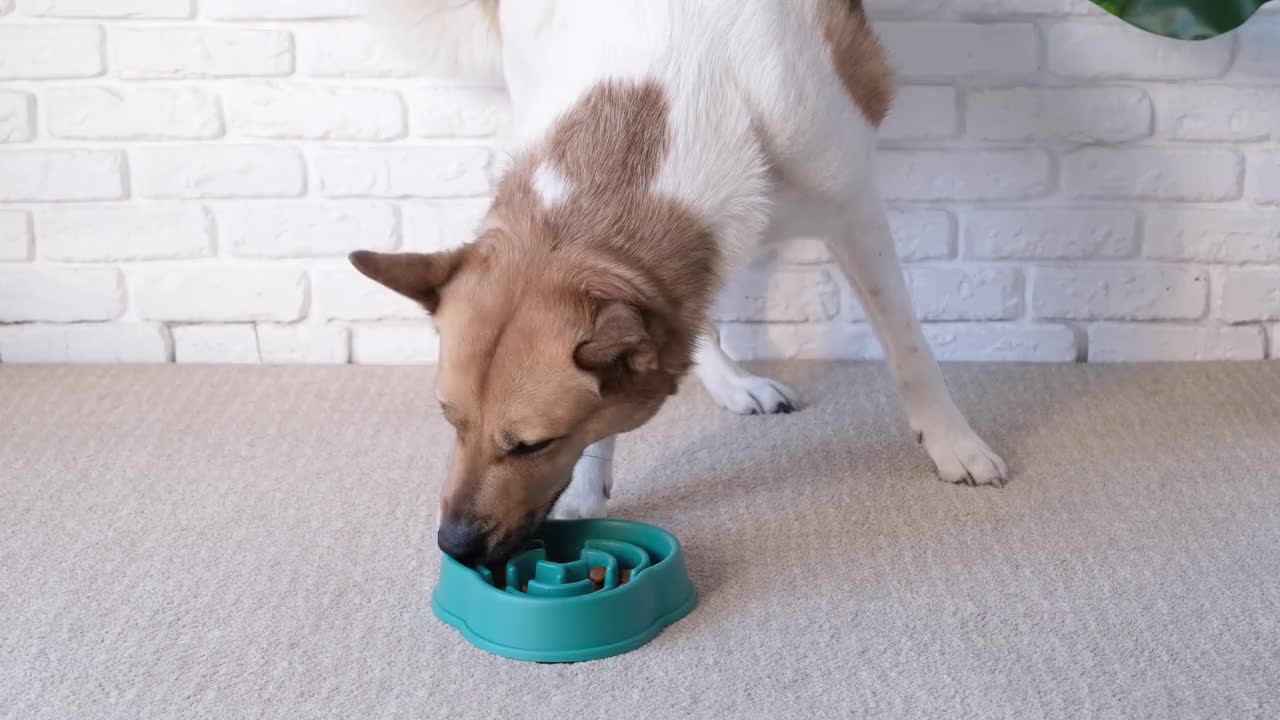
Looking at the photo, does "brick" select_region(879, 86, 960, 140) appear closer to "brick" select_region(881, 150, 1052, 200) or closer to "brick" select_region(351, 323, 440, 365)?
"brick" select_region(881, 150, 1052, 200)

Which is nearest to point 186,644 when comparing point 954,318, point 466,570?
point 466,570

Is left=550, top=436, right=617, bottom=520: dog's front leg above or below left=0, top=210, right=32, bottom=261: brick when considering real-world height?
below

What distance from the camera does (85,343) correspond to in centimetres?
266

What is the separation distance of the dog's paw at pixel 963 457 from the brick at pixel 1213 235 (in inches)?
30.5

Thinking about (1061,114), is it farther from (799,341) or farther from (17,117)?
(17,117)

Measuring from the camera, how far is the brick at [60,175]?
251 centimetres

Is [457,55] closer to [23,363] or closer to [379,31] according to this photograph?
[379,31]

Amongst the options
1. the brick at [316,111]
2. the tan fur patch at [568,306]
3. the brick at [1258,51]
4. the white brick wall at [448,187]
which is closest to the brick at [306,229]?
the white brick wall at [448,187]

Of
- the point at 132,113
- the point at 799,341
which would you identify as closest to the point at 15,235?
the point at 132,113

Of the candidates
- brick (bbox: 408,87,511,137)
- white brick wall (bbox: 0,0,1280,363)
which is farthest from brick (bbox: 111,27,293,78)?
brick (bbox: 408,87,511,137)

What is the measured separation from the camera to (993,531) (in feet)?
5.90

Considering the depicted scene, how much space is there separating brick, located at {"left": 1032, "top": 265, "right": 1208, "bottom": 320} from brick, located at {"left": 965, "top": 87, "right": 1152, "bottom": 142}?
290 millimetres

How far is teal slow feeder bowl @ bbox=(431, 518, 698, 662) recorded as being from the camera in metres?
1.46

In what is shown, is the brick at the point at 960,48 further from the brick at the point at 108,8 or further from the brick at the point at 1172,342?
the brick at the point at 108,8
